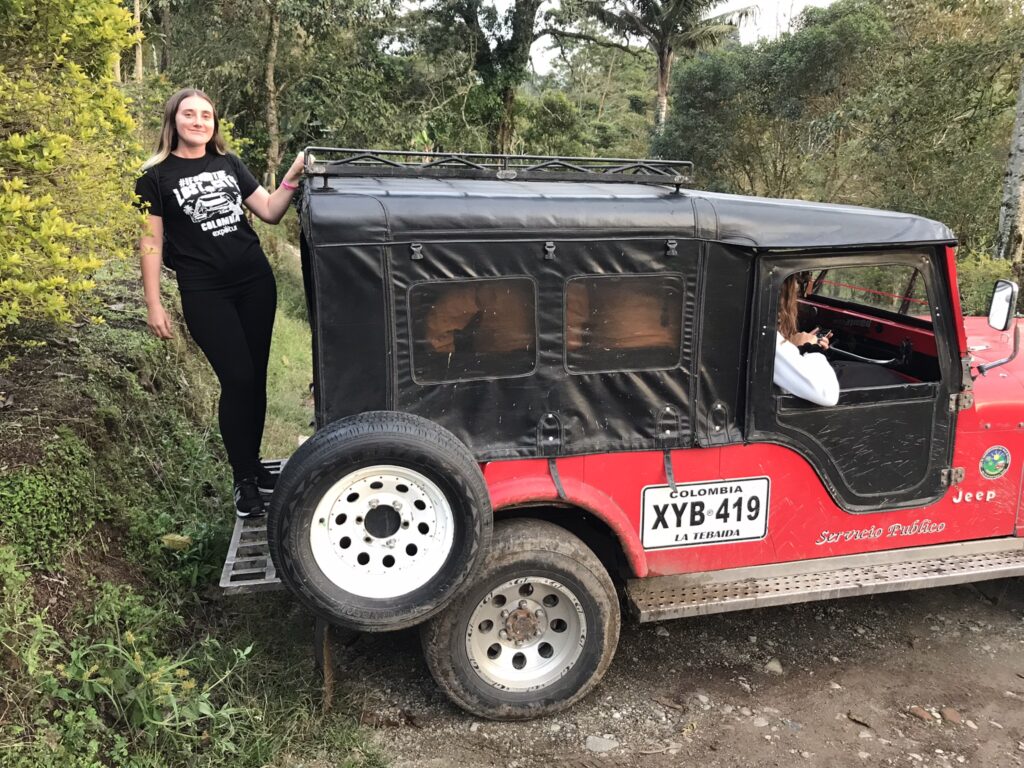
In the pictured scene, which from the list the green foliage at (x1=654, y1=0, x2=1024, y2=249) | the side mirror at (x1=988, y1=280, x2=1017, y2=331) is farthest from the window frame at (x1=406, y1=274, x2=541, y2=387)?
the green foliage at (x1=654, y1=0, x2=1024, y2=249)

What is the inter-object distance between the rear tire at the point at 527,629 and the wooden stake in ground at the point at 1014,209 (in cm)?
1218

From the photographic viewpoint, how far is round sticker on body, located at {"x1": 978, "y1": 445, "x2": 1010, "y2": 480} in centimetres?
386

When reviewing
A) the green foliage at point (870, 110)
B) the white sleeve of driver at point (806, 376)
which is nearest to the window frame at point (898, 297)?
the white sleeve of driver at point (806, 376)

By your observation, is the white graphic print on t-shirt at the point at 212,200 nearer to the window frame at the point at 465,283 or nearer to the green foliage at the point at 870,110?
the window frame at the point at 465,283

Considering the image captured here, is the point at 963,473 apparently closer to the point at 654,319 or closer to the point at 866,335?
the point at 866,335

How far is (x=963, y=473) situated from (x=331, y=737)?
309cm

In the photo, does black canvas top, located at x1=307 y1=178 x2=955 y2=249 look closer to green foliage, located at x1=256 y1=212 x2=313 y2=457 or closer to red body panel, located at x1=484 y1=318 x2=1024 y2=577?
red body panel, located at x1=484 y1=318 x2=1024 y2=577

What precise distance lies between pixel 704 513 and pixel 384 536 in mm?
1410

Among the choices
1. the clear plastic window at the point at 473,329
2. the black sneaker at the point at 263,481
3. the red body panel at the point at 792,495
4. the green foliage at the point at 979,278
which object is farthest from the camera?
the green foliage at the point at 979,278

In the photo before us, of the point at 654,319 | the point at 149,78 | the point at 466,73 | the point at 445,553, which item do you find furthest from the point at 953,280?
the point at 466,73

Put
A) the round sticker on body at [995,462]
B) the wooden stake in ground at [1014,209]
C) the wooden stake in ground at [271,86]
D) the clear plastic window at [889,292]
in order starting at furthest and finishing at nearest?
the wooden stake in ground at [271,86], the wooden stake in ground at [1014,209], the round sticker on body at [995,462], the clear plastic window at [889,292]

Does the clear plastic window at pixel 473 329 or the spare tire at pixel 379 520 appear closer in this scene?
the spare tire at pixel 379 520

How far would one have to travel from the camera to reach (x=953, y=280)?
3619mm

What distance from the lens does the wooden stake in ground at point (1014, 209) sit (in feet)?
41.2
